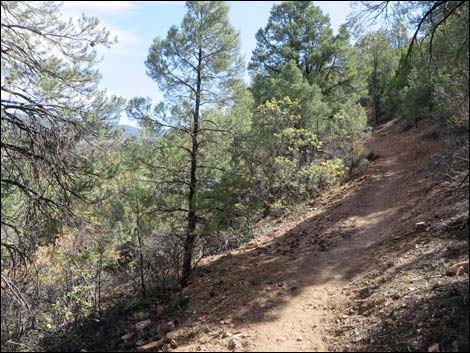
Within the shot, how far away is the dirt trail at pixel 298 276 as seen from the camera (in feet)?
20.2

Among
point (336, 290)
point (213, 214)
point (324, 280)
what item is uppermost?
point (213, 214)

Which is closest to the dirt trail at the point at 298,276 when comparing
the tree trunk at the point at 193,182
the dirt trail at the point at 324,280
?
the dirt trail at the point at 324,280

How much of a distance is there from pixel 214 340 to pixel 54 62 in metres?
5.49

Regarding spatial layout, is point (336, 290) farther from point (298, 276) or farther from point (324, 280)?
point (298, 276)

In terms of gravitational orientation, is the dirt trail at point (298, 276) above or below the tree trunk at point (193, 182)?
below

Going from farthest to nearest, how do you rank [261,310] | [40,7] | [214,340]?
[261,310] < [214,340] < [40,7]

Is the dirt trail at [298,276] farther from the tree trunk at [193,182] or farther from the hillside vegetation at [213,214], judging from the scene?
the tree trunk at [193,182]

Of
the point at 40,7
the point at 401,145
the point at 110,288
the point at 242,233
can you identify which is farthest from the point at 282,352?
the point at 401,145

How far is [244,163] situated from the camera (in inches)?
376

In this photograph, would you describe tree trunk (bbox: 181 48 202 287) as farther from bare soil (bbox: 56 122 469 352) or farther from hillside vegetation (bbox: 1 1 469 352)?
bare soil (bbox: 56 122 469 352)

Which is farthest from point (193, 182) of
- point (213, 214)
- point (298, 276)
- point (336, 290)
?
point (336, 290)

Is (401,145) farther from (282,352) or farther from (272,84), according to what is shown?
(282,352)

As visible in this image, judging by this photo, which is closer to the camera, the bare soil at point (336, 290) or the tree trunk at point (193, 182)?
the bare soil at point (336, 290)

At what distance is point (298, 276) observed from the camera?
26.7 ft
